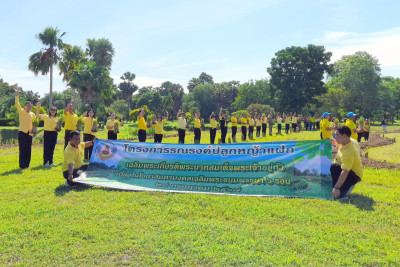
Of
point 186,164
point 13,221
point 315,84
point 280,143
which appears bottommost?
point 13,221

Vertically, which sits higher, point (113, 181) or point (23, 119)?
point (23, 119)

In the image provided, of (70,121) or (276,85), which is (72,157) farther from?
(276,85)

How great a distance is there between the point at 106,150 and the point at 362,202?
20.8 feet

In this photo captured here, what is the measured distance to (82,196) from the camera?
285 inches

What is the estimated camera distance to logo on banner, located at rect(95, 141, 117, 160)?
28.2 feet

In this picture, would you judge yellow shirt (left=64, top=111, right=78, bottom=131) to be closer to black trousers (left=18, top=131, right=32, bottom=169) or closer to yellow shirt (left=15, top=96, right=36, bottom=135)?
yellow shirt (left=15, top=96, right=36, bottom=135)

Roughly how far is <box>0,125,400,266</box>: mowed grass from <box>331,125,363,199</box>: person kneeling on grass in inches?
12.3

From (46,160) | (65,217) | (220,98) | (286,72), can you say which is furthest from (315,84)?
(65,217)

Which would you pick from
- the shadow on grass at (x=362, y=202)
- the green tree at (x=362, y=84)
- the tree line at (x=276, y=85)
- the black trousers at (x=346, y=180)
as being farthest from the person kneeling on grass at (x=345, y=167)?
the green tree at (x=362, y=84)

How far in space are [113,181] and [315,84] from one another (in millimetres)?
48189

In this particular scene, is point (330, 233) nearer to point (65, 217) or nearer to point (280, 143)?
point (280, 143)

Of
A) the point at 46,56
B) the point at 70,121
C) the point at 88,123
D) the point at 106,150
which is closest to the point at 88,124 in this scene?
the point at 88,123

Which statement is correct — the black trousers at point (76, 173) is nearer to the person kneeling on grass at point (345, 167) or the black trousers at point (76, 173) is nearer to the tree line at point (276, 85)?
the person kneeling on grass at point (345, 167)

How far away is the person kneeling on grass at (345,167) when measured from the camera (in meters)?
6.69
